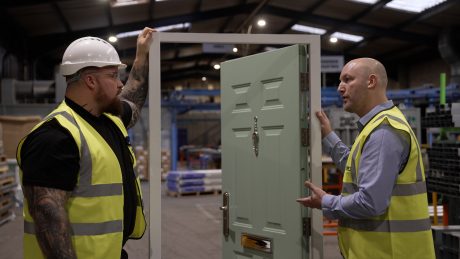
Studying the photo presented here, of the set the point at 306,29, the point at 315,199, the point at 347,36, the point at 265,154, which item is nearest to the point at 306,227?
the point at 315,199

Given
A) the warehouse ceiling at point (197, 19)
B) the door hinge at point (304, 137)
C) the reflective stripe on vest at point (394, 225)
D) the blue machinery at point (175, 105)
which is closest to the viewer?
the reflective stripe on vest at point (394, 225)

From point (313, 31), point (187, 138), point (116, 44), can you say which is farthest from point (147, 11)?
point (187, 138)

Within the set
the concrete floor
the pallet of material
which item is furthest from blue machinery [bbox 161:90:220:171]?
the concrete floor

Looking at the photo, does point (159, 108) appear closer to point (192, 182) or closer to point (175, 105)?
point (192, 182)

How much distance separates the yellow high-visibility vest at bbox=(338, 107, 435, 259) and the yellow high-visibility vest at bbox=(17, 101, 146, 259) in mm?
1312

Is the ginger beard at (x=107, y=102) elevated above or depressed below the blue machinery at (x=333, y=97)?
below

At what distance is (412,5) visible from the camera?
603 inches

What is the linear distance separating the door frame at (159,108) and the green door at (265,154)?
0.05 meters

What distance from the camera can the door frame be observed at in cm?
302

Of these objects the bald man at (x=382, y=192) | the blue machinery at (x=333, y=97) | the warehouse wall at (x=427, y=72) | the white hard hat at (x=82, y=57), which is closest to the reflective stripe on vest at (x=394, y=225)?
the bald man at (x=382, y=192)

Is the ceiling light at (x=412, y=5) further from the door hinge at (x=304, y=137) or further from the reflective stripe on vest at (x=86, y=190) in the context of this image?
the reflective stripe on vest at (x=86, y=190)

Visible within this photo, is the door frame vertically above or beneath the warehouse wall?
beneath

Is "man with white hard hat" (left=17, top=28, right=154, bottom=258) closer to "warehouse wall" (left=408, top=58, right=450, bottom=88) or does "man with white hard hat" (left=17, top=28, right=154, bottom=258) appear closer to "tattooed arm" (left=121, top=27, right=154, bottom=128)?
"tattooed arm" (left=121, top=27, right=154, bottom=128)

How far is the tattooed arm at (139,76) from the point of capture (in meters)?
3.03
